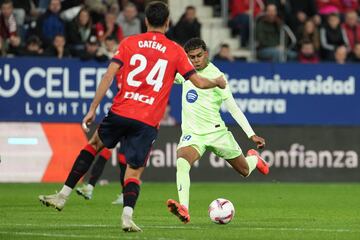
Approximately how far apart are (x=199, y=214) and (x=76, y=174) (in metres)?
2.77

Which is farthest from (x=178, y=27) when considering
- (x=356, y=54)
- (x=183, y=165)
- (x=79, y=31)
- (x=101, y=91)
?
(x=101, y=91)

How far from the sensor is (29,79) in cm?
2278

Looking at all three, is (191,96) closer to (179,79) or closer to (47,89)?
(179,79)

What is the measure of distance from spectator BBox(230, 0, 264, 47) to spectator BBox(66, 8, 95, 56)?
3.63m

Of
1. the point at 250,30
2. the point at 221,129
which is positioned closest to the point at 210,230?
the point at 221,129

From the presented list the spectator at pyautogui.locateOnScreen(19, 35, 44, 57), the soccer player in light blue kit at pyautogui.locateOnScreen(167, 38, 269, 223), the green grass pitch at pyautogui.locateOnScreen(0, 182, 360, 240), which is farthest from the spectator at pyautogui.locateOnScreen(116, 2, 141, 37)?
the soccer player in light blue kit at pyautogui.locateOnScreen(167, 38, 269, 223)

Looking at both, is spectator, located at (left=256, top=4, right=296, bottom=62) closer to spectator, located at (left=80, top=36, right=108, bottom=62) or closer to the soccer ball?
spectator, located at (left=80, top=36, right=108, bottom=62)

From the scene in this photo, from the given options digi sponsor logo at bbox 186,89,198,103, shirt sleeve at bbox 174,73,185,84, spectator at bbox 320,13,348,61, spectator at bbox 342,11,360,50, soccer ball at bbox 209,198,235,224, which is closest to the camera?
soccer ball at bbox 209,198,235,224

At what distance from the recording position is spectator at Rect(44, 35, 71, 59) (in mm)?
23289

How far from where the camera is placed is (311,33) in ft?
83.7

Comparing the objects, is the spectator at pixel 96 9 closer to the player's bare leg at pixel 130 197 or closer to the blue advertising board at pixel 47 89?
the blue advertising board at pixel 47 89

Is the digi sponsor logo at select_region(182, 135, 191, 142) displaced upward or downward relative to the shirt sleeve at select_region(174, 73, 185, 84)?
downward

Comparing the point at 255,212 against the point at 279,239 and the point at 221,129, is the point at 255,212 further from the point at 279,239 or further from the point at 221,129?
the point at 279,239

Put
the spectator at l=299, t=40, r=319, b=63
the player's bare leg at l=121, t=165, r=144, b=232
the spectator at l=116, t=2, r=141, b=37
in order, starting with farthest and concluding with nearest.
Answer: the spectator at l=299, t=40, r=319, b=63
the spectator at l=116, t=2, r=141, b=37
the player's bare leg at l=121, t=165, r=144, b=232
